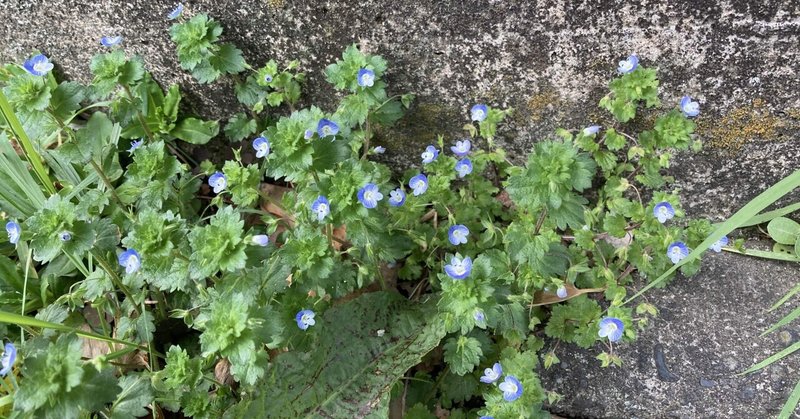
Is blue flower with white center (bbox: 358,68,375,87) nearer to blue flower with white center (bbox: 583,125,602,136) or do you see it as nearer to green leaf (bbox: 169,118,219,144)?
blue flower with white center (bbox: 583,125,602,136)

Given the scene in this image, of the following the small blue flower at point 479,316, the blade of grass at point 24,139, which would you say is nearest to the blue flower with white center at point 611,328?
the small blue flower at point 479,316

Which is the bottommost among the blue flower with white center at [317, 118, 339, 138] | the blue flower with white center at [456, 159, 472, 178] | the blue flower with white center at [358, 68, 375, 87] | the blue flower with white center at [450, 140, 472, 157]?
the blue flower with white center at [456, 159, 472, 178]

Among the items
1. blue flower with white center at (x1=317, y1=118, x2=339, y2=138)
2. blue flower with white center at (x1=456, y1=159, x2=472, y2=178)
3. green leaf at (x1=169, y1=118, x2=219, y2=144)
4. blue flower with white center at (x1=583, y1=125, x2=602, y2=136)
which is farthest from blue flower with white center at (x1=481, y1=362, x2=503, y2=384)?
green leaf at (x1=169, y1=118, x2=219, y2=144)

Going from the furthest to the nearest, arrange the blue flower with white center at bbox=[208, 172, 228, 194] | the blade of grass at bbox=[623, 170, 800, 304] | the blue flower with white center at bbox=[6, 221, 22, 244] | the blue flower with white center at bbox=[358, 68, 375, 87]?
1. the blue flower with white center at bbox=[208, 172, 228, 194]
2. the blue flower with white center at bbox=[358, 68, 375, 87]
3. the blue flower with white center at bbox=[6, 221, 22, 244]
4. the blade of grass at bbox=[623, 170, 800, 304]

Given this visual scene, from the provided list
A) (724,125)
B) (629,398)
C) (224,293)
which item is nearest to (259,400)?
(224,293)

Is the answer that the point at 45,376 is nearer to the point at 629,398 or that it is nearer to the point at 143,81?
the point at 143,81

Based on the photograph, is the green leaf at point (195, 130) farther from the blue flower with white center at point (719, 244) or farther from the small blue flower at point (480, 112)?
the blue flower with white center at point (719, 244)
